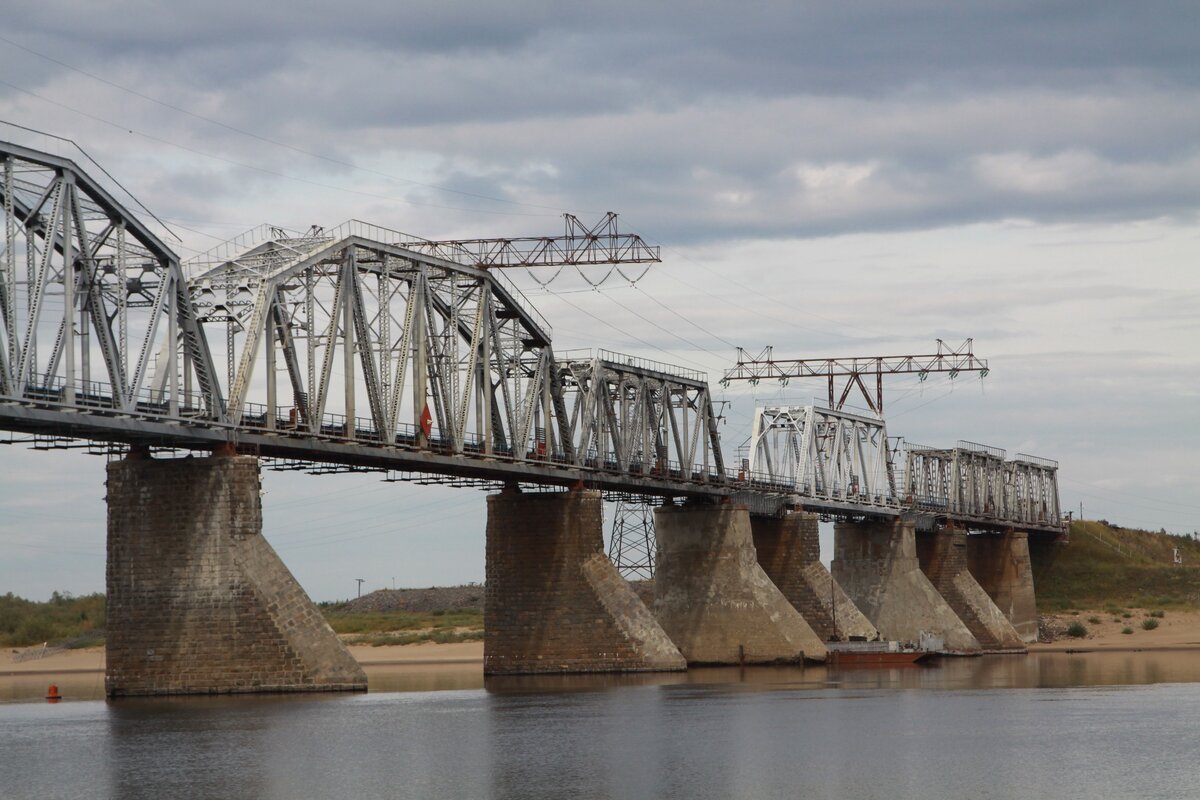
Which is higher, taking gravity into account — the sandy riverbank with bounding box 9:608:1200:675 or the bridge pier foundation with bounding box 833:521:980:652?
the bridge pier foundation with bounding box 833:521:980:652

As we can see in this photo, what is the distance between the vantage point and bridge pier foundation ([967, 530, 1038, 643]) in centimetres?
14112

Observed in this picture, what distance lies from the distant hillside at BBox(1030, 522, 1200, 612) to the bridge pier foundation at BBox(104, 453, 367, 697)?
104 m

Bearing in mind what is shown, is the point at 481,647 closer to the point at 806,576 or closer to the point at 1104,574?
the point at 806,576

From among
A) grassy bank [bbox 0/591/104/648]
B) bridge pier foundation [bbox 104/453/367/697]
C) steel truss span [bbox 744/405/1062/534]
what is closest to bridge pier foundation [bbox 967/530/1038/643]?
steel truss span [bbox 744/405/1062/534]

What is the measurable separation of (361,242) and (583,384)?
24.3m

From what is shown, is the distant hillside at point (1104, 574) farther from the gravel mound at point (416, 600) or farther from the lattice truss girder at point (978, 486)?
the gravel mound at point (416, 600)

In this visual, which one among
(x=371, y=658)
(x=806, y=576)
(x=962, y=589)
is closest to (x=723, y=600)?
(x=806, y=576)

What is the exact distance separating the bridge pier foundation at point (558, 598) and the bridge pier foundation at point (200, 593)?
22.4m

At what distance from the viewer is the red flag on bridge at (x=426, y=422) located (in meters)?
77.0

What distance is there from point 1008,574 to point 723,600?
54.4m

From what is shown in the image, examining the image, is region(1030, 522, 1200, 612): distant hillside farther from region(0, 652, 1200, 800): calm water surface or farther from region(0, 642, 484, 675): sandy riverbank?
region(0, 652, 1200, 800): calm water surface

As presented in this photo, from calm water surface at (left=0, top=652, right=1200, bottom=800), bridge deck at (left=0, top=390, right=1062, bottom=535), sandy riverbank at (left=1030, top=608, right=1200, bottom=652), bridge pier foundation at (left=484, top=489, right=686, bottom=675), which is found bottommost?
calm water surface at (left=0, top=652, right=1200, bottom=800)

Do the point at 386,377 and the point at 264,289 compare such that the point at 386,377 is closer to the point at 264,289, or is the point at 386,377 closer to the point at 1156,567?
the point at 264,289

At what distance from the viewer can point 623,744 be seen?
169ft
